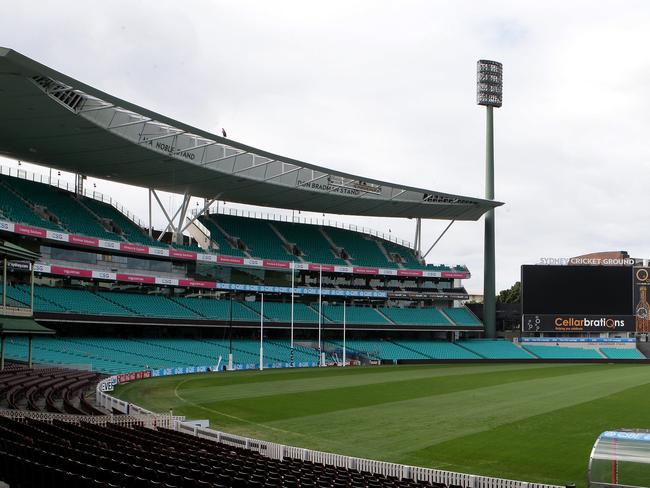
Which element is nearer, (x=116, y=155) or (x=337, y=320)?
(x=116, y=155)

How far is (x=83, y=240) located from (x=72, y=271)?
300cm

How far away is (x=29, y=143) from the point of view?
57.8 metres

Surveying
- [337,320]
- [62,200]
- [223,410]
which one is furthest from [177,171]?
[223,410]

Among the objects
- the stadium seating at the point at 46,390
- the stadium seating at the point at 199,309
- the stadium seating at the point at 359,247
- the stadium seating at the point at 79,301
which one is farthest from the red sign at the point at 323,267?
the stadium seating at the point at 46,390

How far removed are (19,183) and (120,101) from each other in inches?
1128

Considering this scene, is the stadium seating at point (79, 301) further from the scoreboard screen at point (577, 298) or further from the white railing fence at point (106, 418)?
the scoreboard screen at point (577, 298)

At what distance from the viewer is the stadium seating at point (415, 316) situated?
91.1 m

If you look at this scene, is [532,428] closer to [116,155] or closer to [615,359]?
[116,155]

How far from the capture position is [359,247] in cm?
9912

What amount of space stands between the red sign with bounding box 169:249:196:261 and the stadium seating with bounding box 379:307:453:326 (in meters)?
26.9

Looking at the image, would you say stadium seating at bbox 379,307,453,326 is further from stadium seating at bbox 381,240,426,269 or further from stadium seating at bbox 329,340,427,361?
stadium seating at bbox 381,240,426,269

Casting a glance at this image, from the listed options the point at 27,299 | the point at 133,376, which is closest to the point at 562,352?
the point at 133,376

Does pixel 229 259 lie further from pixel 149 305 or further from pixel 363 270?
pixel 363 270

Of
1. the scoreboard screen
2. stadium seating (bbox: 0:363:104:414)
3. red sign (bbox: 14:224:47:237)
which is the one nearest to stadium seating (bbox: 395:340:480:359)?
the scoreboard screen
